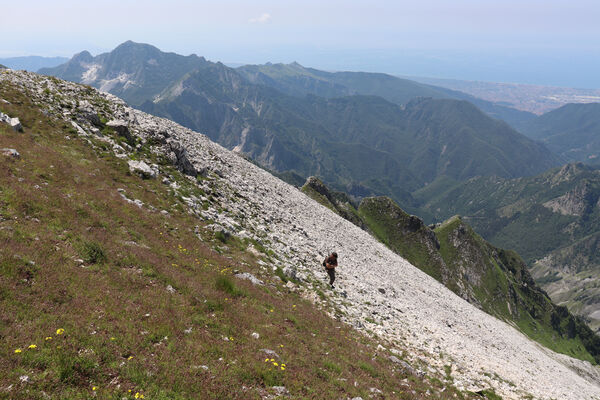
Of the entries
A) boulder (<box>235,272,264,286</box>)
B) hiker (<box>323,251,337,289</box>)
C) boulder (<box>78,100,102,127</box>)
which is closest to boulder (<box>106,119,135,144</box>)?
boulder (<box>78,100,102,127</box>)

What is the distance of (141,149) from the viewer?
31.2 m

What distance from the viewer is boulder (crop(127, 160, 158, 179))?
26.5 meters

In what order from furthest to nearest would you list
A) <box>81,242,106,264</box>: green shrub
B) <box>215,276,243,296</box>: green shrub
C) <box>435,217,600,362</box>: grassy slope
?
<box>435,217,600,362</box>: grassy slope
<box>215,276,243,296</box>: green shrub
<box>81,242,106,264</box>: green shrub

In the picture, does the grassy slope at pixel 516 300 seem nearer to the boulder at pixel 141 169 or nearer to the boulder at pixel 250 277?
the boulder at pixel 250 277

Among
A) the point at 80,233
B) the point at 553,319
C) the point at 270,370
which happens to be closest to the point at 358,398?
the point at 270,370

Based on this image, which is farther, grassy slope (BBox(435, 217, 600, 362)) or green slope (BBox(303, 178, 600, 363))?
grassy slope (BBox(435, 217, 600, 362))

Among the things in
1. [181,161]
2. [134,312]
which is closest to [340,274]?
[181,161]

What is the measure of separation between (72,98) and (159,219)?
78.9 feet

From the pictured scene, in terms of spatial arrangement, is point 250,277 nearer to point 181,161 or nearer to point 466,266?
point 181,161

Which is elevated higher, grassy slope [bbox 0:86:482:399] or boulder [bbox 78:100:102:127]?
boulder [bbox 78:100:102:127]

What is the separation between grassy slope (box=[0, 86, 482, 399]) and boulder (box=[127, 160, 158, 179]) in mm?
3687

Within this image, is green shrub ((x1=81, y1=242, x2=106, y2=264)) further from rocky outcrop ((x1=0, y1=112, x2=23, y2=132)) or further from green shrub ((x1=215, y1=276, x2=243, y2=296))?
rocky outcrop ((x1=0, y1=112, x2=23, y2=132))

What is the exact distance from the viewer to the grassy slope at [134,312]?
8.63 metres

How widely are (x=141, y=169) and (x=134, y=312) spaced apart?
60.0ft
